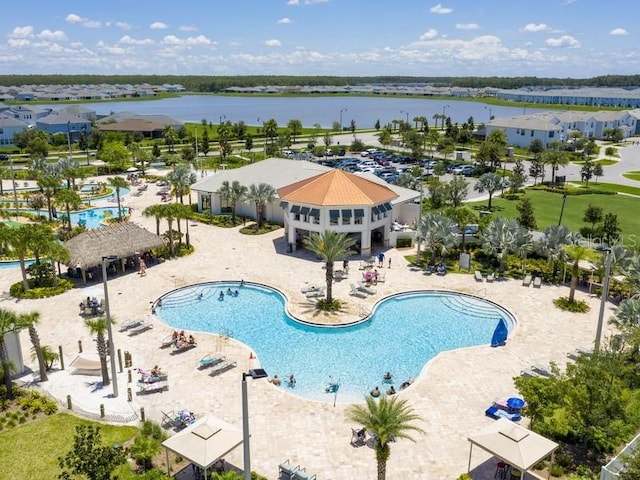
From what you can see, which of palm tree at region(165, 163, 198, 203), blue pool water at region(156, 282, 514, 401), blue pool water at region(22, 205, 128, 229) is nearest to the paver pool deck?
blue pool water at region(156, 282, 514, 401)

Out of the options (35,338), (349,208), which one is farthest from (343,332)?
(35,338)

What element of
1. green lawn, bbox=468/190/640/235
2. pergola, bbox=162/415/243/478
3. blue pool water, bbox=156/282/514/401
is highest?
pergola, bbox=162/415/243/478

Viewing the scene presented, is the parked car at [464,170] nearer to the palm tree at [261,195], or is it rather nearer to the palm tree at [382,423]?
the palm tree at [261,195]

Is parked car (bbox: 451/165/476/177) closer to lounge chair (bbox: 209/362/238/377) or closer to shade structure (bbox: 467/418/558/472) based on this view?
lounge chair (bbox: 209/362/238/377)

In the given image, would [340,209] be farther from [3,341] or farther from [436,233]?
[3,341]

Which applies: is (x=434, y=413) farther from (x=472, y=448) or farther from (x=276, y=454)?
(x=276, y=454)

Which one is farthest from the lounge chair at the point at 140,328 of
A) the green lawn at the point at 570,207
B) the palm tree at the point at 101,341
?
the green lawn at the point at 570,207
